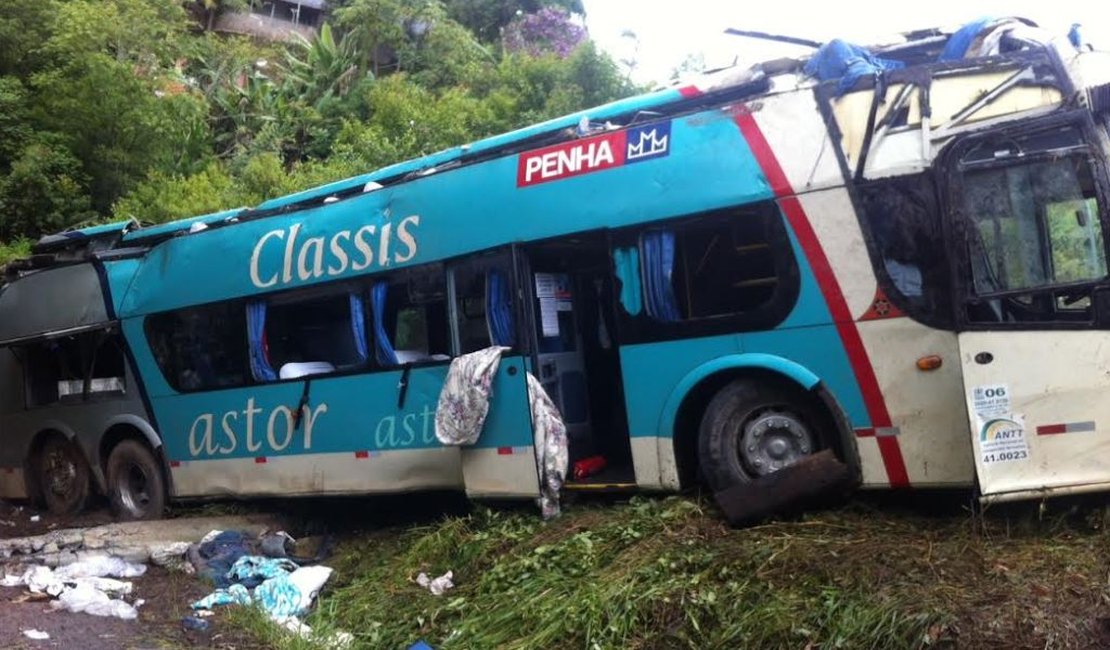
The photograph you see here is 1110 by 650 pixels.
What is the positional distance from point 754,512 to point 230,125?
1952cm

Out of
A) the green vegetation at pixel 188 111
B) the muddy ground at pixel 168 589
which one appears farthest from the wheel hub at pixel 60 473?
the green vegetation at pixel 188 111

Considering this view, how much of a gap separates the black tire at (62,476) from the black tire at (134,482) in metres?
0.57

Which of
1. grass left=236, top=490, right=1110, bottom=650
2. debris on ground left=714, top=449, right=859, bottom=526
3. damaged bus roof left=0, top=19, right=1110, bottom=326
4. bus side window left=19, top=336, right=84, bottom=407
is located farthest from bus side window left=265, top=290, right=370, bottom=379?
debris on ground left=714, top=449, right=859, bottom=526

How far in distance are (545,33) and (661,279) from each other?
68.6ft

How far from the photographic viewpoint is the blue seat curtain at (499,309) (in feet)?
23.0

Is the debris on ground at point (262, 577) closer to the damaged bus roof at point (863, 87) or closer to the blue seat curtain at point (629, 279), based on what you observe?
the blue seat curtain at point (629, 279)

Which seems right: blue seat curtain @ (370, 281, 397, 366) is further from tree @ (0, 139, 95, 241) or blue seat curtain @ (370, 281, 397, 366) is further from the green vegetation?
tree @ (0, 139, 95, 241)

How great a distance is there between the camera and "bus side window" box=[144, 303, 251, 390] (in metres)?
8.79

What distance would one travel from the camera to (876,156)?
5.54m

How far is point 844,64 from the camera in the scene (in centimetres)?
586

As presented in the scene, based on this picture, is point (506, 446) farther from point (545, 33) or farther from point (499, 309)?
point (545, 33)

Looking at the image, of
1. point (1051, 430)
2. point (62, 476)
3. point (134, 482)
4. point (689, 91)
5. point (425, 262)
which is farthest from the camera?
point (62, 476)

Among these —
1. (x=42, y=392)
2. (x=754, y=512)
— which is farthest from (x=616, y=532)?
(x=42, y=392)

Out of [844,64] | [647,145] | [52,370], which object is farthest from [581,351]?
[52,370]
